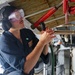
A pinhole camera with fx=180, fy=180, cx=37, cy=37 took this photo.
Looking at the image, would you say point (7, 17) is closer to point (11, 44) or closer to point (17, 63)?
point (11, 44)

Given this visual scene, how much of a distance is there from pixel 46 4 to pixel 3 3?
34.4 inches

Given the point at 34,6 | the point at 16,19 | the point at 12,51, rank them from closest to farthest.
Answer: the point at 12,51, the point at 16,19, the point at 34,6

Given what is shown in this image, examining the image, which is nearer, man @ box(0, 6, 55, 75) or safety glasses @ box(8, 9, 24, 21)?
man @ box(0, 6, 55, 75)

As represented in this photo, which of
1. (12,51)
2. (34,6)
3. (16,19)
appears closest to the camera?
(12,51)

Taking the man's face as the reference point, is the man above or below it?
below

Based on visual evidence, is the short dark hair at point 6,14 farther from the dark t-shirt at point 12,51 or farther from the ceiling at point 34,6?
the ceiling at point 34,6

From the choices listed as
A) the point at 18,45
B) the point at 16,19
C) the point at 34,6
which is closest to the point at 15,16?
the point at 16,19

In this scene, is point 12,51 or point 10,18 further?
point 10,18

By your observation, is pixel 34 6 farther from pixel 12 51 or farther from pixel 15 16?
pixel 12 51

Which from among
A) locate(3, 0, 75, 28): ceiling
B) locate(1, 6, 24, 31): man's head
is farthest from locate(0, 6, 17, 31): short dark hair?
locate(3, 0, 75, 28): ceiling

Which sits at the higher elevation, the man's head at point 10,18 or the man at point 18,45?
the man's head at point 10,18

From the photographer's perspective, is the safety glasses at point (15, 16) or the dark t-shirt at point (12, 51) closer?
the dark t-shirt at point (12, 51)

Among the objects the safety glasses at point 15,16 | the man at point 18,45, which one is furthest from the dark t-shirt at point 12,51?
the safety glasses at point 15,16

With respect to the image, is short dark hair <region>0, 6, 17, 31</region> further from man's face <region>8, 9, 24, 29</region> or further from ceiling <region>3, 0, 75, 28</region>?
ceiling <region>3, 0, 75, 28</region>
